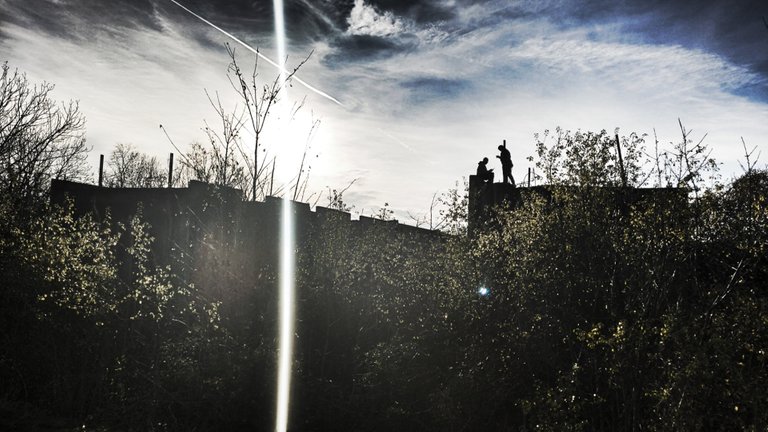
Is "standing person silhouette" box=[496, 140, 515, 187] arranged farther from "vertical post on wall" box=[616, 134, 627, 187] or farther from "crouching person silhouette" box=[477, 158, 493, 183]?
"vertical post on wall" box=[616, 134, 627, 187]

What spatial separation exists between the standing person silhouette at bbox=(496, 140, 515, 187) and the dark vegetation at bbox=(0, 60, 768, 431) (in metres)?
6.76

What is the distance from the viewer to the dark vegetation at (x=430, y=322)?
5.95 meters

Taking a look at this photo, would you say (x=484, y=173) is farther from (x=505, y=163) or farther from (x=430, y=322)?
(x=430, y=322)

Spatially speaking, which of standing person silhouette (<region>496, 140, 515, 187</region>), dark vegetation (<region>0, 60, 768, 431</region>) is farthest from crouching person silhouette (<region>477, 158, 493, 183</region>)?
dark vegetation (<region>0, 60, 768, 431</region>)

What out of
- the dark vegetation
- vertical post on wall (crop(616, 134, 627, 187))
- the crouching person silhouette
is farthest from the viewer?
the crouching person silhouette

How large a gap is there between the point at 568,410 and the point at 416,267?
13.0 ft

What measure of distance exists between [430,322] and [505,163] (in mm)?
9497

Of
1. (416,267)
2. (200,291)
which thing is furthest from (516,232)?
(200,291)

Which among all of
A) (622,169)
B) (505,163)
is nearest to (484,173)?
(505,163)

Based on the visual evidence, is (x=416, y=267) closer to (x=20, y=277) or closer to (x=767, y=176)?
(x=767, y=176)

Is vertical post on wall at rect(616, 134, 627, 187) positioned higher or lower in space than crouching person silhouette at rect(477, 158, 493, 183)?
lower

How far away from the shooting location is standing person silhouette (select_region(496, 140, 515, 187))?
54.7 ft

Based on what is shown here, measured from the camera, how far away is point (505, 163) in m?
16.9

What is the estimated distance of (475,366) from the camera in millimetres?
7316
